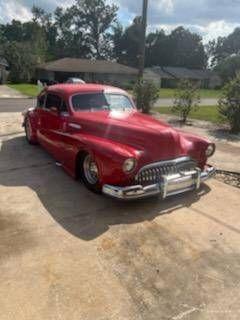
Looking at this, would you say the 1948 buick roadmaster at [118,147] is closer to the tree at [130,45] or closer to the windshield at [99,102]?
the windshield at [99,102]

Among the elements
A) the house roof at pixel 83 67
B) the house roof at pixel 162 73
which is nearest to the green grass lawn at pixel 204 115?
the house roof at pixel 83 67

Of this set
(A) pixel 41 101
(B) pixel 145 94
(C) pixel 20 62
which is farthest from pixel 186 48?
(A) pixel 41 101

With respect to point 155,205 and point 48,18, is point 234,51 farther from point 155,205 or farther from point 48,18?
point 155,205

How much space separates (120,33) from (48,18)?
1739 centimetres

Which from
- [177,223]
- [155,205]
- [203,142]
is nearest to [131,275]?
[177,223]

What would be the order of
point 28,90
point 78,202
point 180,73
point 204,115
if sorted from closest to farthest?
point 78,202
point 204,115
point 28,90
point 180,73

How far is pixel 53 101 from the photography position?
8.05m

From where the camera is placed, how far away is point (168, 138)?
6031mm

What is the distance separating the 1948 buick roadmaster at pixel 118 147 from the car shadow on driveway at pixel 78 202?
245 millimetres

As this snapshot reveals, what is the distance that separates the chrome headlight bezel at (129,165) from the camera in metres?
5.39

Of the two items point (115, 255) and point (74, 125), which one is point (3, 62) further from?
point (115, 255)

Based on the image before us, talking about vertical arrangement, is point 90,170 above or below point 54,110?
below

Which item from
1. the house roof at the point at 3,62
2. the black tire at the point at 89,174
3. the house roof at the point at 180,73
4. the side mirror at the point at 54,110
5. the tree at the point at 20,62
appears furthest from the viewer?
the house roof at the point at 180,73

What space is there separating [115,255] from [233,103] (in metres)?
9.55
